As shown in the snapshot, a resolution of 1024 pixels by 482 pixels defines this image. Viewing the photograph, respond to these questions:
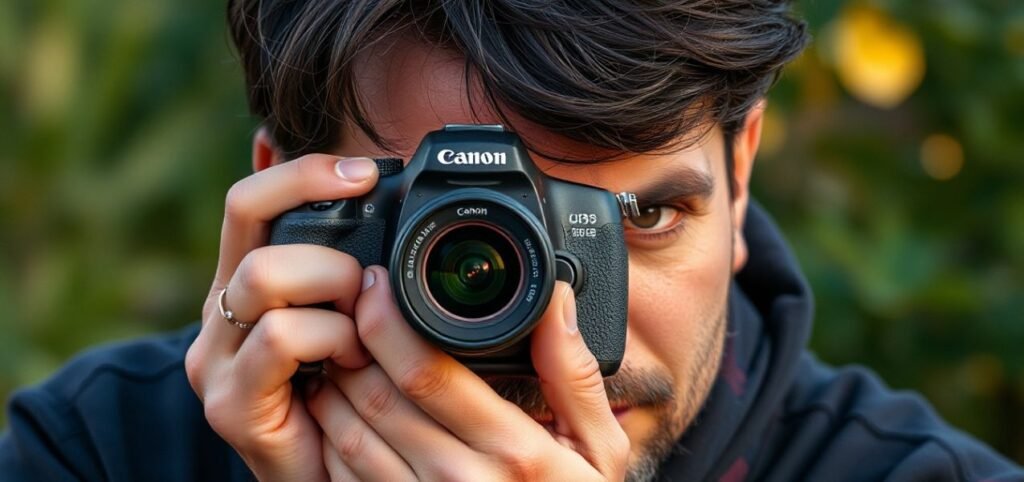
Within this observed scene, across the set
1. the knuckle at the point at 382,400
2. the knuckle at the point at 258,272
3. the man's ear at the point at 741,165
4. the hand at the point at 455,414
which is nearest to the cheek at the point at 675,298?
the man's ear at the point at 741,165

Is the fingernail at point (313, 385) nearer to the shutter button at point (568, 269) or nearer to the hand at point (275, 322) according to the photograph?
the hand at point (275, 322)

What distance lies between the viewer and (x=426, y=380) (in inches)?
49.1

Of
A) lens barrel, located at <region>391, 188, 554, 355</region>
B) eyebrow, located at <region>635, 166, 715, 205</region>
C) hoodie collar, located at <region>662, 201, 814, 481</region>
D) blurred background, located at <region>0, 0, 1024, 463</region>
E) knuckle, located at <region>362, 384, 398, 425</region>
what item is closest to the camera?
lens barrel, located at <region>391, 188, 554, 355</region>

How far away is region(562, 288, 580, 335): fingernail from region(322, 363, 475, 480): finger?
16 cm

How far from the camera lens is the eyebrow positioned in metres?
1.47

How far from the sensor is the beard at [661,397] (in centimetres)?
149

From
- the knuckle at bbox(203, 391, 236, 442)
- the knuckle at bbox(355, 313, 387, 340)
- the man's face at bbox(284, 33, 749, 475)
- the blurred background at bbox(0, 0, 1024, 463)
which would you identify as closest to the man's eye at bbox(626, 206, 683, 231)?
the man's face at bbox(284, 33, 749, 475)

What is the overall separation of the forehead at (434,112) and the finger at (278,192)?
0.11m

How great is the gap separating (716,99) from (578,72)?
0.66ft

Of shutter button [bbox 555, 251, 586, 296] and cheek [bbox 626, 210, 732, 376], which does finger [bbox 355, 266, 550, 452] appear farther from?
cheek [bbox 626, 210, 732, 376]

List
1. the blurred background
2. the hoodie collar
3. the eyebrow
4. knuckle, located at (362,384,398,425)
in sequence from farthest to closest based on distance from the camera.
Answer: the blurred background → the hoodie collar → the eyebrow → knuckle, located at (362,384,398,425)

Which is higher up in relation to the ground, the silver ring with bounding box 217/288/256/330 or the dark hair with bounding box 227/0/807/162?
the dark hair with bounding box 227/0/807/162

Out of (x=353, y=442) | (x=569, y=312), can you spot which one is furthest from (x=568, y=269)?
(x=353, y=442)

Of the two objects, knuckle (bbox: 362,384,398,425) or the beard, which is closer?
knuckle (bbox: 362,384,398,425)
